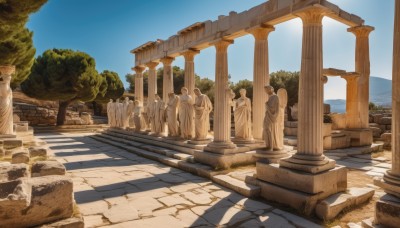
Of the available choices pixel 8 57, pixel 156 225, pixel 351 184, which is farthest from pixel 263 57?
pixel 8 57

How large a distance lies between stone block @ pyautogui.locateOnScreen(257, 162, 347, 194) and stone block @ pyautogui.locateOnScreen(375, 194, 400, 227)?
1.13 metres

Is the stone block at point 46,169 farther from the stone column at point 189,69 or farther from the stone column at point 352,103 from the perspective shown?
the stone column at point 352,103

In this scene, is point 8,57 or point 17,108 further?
point 17,108

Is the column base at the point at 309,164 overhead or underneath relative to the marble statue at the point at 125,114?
underneath

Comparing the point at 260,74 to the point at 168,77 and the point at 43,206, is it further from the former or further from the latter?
the point at 43,206

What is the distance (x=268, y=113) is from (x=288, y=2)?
10.2 feet

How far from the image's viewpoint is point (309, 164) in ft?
16.3

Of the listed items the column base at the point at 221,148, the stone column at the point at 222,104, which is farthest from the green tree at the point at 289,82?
the column base at the point at 221,148

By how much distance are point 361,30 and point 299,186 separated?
29.8ft

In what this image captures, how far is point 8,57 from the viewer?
10.6m

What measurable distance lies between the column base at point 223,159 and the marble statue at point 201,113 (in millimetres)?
1433

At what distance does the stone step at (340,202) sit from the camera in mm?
4242

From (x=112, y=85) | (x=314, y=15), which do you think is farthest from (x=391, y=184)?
(x=112, y=85)

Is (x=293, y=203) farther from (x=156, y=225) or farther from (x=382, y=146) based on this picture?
(x=382, y=146)
